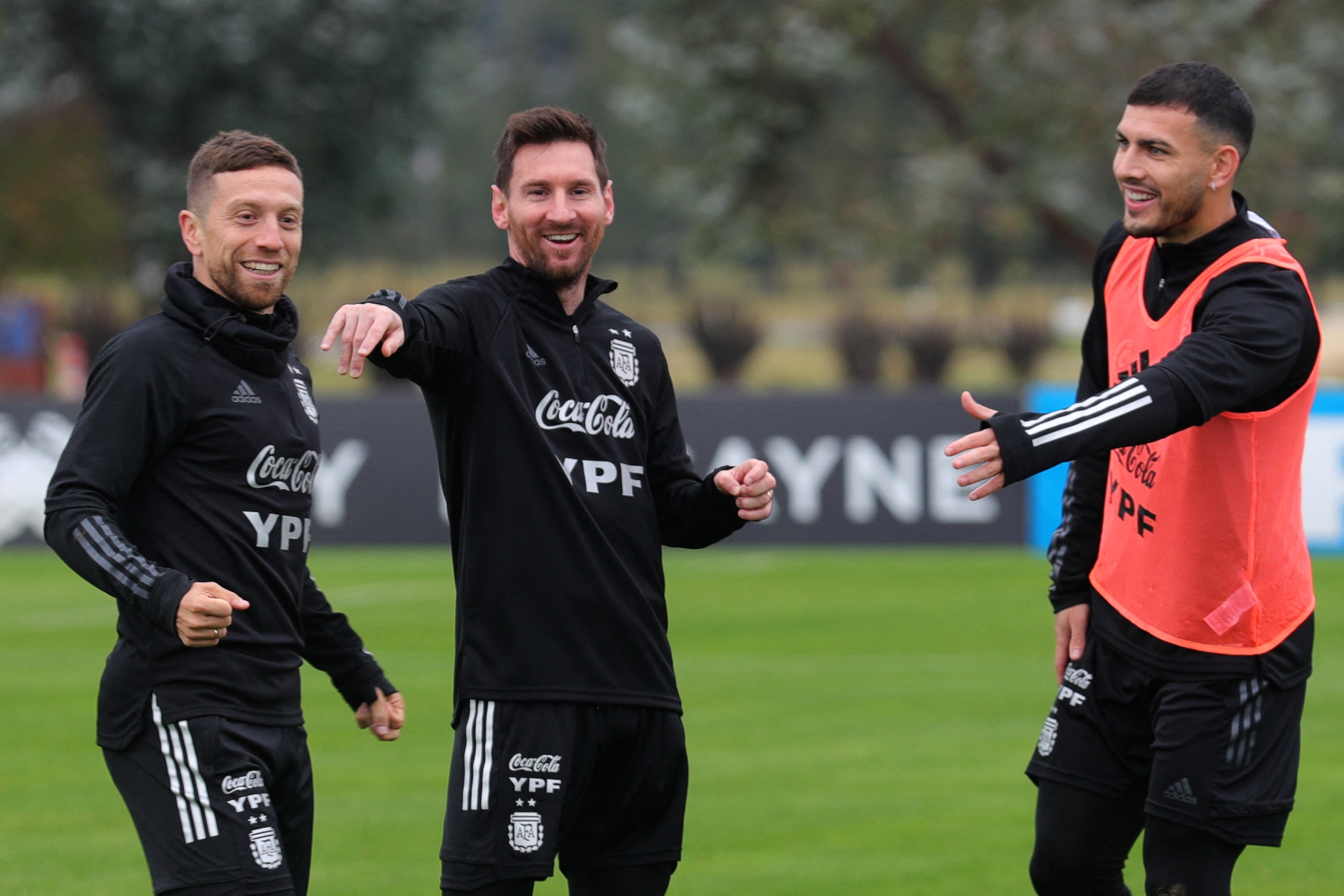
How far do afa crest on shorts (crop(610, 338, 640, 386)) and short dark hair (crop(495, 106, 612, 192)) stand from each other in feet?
1.34

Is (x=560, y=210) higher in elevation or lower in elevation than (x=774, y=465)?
higher

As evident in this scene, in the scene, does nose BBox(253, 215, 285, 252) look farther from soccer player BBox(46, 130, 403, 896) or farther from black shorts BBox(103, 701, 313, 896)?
black shorts BBox(103, 701, 313, 896)

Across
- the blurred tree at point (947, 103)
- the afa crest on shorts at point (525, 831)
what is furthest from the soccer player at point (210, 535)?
the blurred tree at point (947, 103)

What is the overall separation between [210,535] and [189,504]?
0.09m

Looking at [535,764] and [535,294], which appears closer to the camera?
[535,764]

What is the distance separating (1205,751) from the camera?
16.1 ft

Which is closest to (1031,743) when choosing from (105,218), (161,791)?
(161,791)

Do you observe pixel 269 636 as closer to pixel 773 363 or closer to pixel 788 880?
pixel 788 880

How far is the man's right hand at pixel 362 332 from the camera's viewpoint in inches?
167

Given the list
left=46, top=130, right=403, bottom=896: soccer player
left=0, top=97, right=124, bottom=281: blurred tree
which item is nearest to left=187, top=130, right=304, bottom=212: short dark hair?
left=46, top=130, right=403, bottom=896: soccer player

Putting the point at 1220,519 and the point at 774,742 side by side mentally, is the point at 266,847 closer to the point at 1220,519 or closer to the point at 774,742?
the point at 1220,519

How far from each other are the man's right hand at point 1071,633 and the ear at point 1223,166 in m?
1.21

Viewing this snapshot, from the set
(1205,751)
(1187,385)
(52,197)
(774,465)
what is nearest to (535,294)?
(1187,385)

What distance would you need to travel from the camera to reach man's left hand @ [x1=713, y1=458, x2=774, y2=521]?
4.87 m
